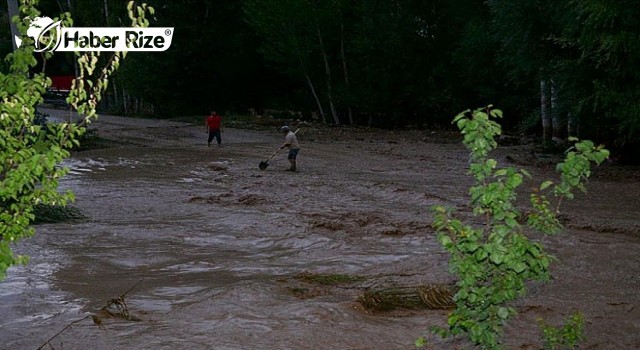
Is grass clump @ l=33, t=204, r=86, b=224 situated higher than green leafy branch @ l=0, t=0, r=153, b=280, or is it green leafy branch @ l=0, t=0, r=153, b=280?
green leafy branch @ l=0, t=0, r=153, b=280

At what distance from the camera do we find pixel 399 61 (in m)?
39.5

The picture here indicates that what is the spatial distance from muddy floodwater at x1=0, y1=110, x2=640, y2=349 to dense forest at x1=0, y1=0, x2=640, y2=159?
358 cm

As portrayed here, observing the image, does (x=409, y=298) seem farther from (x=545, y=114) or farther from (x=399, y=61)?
(x=399, y=61)

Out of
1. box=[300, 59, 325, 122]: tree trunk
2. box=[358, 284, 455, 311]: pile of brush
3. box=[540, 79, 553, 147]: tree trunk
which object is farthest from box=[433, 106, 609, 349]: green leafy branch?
box=[300, 59, 325, 122]: tree trunk

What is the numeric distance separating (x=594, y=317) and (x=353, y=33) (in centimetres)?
3394

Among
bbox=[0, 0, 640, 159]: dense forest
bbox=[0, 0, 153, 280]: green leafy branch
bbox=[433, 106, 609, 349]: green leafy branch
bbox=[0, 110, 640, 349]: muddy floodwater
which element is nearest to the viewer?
bbox=[433, 106, 609, 349]: green leafy branch

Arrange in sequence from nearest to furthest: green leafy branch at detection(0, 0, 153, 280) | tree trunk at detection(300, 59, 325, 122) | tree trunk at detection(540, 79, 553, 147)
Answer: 1. green leafy branch at detection(0, 0, 153, 280)
2. tree trunk at detection(540, 79, 553, 147)
3. tree trunk at detection(300, 59, 325, 122)

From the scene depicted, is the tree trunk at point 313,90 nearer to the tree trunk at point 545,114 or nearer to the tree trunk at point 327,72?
the tree trunk at point 327,72

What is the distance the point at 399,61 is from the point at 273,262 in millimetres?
29554

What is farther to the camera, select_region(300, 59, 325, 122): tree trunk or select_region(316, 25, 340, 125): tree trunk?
select_region(300, 59, 325, 122): tree trunk

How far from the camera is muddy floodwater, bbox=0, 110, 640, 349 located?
318 inches

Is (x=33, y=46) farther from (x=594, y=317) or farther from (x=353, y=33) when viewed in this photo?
(x=353, y=33)

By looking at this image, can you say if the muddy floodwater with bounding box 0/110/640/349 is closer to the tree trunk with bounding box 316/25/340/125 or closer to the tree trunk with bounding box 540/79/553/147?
the tree trunk with bounding box 540/79/553/147

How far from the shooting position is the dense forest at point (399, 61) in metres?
21.2
